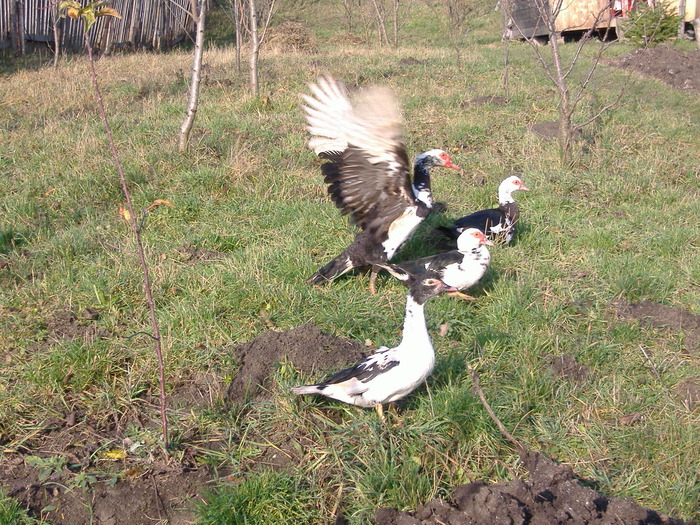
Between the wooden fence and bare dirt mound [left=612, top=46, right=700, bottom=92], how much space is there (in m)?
10.1

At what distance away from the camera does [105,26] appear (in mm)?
16312

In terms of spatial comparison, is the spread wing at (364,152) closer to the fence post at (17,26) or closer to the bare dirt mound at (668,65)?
the bare dirt mound at (668,65)

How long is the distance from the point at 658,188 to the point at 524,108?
122 inches

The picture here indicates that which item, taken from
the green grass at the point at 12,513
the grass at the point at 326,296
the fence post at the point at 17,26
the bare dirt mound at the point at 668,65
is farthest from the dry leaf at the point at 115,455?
the fence post at the point at 17,26

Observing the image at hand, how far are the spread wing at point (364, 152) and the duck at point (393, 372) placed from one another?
4.97ft

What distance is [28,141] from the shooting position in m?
7.40

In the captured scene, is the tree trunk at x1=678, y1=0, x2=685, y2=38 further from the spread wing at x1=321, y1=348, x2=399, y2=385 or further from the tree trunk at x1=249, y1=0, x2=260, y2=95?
the spread wing at x1=321, y1=348, x2=399, y2=385

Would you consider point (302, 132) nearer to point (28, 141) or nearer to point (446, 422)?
point (28, 141)

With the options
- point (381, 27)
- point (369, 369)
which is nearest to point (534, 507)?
point (369, 369)

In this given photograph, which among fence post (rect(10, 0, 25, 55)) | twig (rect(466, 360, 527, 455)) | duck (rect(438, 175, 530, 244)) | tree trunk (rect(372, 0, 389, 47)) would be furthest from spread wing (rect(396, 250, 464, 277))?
tree trunk (rect(372, 0, 389, 47))

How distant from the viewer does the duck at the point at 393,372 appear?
3.09 m

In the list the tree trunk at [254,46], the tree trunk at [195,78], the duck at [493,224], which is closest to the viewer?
the duck at [493,224]

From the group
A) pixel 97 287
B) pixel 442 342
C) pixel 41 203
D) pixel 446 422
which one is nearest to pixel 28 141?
pixel 41 203

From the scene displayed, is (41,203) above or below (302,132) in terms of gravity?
below
